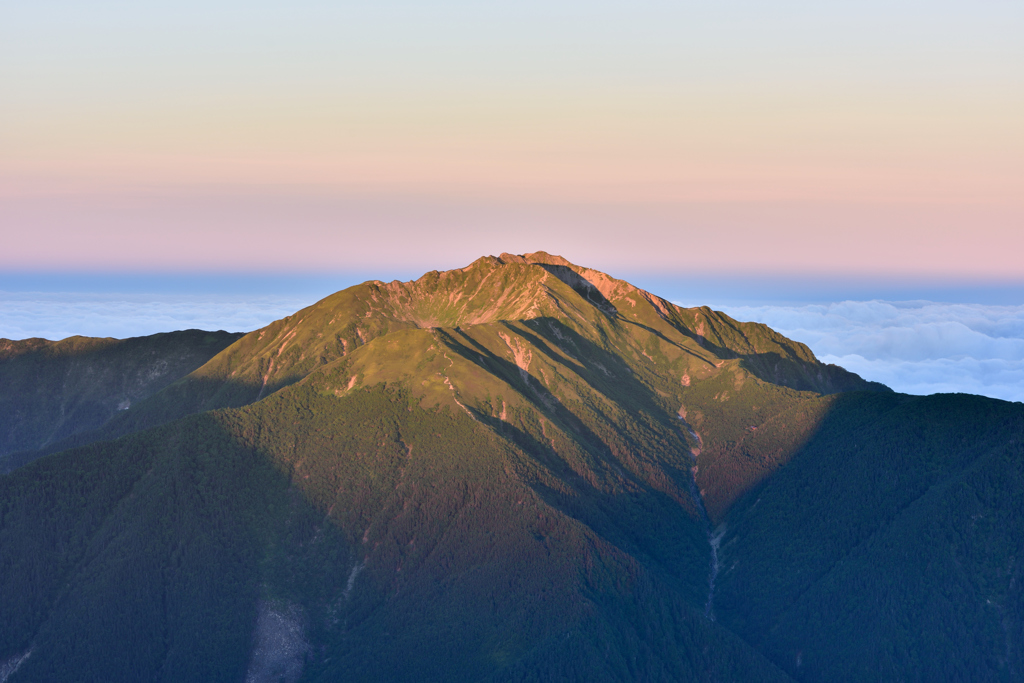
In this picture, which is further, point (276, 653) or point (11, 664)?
point (276, 653)

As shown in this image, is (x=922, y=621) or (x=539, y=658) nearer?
(x=539, y=658)

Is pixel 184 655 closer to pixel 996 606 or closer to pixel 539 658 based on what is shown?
pixel 539 658

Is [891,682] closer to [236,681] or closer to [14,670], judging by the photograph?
[236,681]

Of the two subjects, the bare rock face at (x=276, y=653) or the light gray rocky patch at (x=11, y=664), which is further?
the bare rock face at (x=276, y=653)

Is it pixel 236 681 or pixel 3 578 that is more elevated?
pixel 3 578

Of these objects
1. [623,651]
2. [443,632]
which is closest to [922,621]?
[623,651]

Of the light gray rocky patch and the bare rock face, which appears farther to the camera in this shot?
the bare rock face
